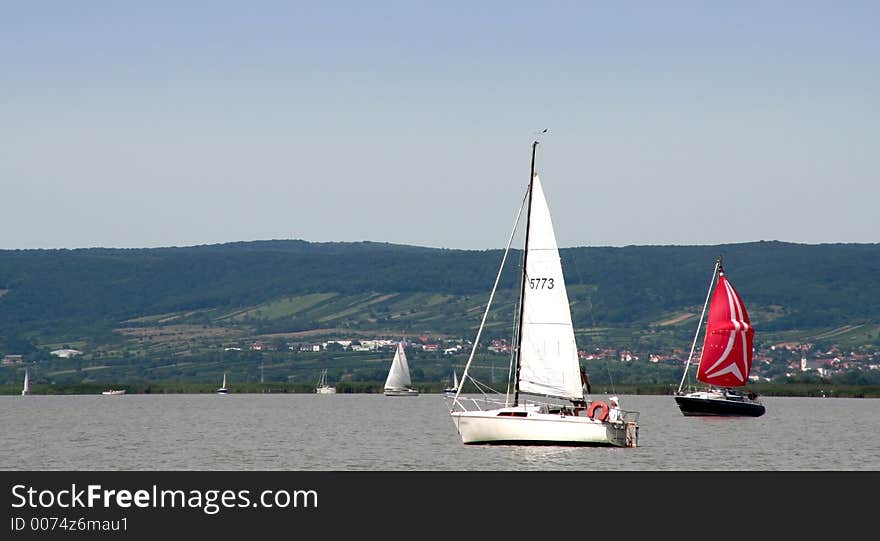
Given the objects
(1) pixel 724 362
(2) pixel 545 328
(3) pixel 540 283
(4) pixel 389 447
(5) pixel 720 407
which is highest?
(3) pixel 540 283

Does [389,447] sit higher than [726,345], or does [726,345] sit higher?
[726,345]

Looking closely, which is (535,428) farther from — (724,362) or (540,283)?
(724,362)

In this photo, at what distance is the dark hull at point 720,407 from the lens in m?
114

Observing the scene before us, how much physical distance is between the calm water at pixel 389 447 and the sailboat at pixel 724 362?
58.9 inches

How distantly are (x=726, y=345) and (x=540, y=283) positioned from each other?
4893 cm

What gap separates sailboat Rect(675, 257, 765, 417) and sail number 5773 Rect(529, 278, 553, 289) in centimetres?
4658

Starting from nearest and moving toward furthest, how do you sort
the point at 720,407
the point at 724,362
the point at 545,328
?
the point at 545,328, the point at 720,407, the point at 724,362

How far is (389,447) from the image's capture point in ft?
262

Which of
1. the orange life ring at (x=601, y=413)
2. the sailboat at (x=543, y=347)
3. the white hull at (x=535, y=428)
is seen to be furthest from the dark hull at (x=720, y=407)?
the white hull at (x=535, y=428)

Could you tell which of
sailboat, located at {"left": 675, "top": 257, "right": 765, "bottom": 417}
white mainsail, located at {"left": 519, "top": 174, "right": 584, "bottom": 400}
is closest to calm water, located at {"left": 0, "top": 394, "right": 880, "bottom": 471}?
sailboat, located at {"left": 675, "top": 257, "right": 765, "bottom": 417}

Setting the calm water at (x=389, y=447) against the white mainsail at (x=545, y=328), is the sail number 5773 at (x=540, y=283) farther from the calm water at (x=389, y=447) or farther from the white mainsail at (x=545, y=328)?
the calm water at (x=389, y=447)

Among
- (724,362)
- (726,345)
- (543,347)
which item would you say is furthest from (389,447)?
(726,345)
